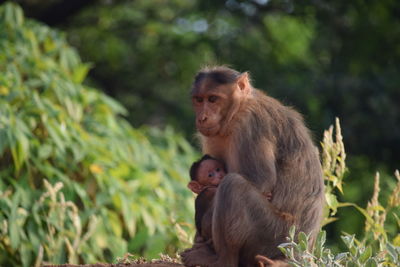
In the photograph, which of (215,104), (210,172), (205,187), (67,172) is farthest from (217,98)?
(67,172)

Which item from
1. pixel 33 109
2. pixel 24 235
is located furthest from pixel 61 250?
pixel 33 109

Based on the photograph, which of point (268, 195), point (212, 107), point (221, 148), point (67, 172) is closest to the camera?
point (268, 195)

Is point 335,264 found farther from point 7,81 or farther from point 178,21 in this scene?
point 178,21

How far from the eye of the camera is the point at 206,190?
516cm

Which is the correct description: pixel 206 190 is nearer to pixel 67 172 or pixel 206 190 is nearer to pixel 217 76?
pixel 217 76

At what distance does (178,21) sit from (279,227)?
37.4 feet

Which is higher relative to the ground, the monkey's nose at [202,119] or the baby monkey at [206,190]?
the monkey's nose at [202,119]

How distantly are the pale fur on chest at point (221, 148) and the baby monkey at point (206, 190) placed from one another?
0.20 feet

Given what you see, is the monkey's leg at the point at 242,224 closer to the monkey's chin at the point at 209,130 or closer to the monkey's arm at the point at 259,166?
the monkey's arm at the point at 259,166

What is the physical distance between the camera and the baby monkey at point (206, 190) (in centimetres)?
500

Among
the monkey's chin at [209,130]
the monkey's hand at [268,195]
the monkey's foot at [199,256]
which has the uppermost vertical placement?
the monkey's chin at [209,130]

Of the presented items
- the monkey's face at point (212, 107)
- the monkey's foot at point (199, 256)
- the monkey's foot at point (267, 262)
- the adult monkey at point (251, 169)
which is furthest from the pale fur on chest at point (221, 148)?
the monkey's foot at point (267, 262)

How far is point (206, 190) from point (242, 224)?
1.66 feet

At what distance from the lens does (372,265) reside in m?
3.99
